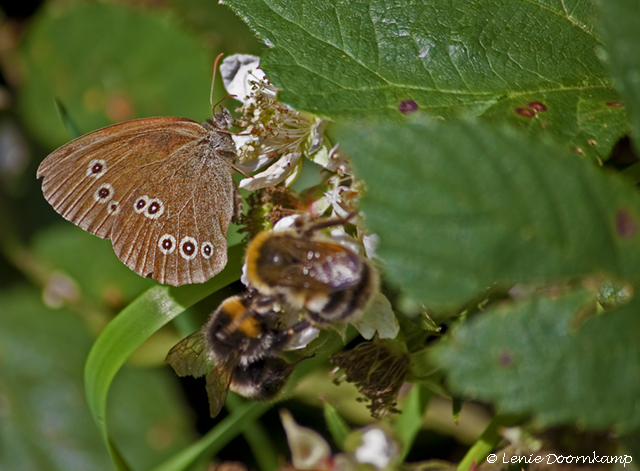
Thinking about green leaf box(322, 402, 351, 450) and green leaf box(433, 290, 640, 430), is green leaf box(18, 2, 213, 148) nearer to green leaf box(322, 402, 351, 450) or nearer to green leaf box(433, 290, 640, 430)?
green leaf box(322, 402, 351, 450)

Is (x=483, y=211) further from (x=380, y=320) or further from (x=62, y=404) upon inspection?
(x=62, y=404)

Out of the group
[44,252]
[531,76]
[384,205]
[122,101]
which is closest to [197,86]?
[122,101]

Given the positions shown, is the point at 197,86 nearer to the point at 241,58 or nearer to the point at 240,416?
the point at 241,58

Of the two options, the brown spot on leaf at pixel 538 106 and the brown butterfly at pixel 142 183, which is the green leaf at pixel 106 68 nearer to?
the brown butterfly at pixel 142 183

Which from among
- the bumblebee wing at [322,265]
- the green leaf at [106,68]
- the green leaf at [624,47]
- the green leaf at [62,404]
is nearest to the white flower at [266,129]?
the bumblebee wing at [322,265]

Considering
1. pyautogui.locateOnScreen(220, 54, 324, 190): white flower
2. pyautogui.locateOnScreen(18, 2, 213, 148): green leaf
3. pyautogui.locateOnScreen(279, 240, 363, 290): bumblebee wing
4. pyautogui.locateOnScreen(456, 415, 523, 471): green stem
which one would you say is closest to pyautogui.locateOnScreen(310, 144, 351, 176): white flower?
pyautogui.locateOnScreen(220, 54, 324, 190): white flower
